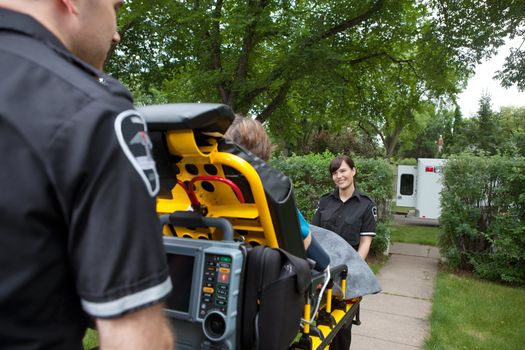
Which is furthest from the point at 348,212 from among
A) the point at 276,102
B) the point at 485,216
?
the point at 276,102

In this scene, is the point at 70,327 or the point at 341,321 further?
the point at 341,321

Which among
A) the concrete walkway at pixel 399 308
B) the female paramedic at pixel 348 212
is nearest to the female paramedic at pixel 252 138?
the female paramedic at pixel 348 212

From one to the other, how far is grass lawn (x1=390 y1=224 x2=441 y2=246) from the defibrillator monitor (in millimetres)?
9338

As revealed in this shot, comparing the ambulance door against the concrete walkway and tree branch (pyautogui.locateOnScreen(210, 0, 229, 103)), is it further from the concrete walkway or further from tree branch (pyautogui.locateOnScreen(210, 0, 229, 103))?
tree branch (pyautogui.locateOnScreen(210, 0, 229, 103))

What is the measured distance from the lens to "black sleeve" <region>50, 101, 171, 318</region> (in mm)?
817

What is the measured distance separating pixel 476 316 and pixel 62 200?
6140mm

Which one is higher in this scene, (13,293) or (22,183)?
(22,183)

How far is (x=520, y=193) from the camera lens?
7535mm

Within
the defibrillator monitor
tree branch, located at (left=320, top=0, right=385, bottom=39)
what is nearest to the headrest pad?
the defibrillator monitor

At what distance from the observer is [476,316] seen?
19.0 ft

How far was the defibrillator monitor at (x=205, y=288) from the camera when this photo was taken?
175 centimetres

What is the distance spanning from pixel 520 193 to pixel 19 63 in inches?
325

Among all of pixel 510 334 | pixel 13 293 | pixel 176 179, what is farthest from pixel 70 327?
pixel 510 334

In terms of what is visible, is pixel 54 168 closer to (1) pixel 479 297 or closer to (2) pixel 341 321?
(2) pixel 341 321
